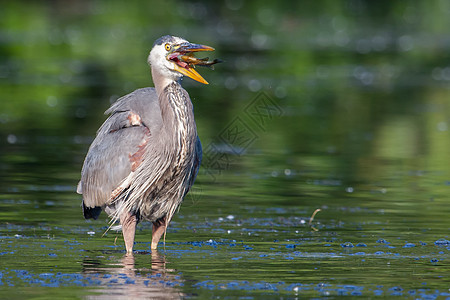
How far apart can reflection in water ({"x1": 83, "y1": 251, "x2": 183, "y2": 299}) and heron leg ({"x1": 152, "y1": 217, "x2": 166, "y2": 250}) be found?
62cm

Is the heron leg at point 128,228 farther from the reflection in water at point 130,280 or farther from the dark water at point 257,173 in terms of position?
the reflection in water at point 130,280

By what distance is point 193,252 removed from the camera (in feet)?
29.0

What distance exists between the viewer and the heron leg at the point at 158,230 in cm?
934

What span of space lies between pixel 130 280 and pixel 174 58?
246cm

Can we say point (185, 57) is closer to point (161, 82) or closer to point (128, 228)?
point (161, 82)

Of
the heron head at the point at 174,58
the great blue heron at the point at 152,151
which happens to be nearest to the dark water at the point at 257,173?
the great blue heron at the point at 152,151

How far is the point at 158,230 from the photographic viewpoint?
9445 mm

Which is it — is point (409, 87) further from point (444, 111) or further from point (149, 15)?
point (149, 15)

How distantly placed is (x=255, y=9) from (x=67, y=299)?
155 feet

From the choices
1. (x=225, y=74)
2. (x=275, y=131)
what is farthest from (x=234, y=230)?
(x=225, y=74)

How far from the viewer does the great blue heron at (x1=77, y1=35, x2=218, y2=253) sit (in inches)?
355

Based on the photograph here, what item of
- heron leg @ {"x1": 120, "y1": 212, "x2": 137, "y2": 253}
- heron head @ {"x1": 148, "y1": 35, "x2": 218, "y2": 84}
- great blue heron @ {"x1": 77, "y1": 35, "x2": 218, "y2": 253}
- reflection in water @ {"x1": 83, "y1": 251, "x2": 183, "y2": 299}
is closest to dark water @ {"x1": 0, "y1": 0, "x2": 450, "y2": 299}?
→ reflection in water @ {"x1": 83, "y1": 251, "x2": 183, "y2": 299}

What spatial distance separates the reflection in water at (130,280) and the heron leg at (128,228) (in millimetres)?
404

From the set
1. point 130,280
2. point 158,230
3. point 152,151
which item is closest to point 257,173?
point 158,230
